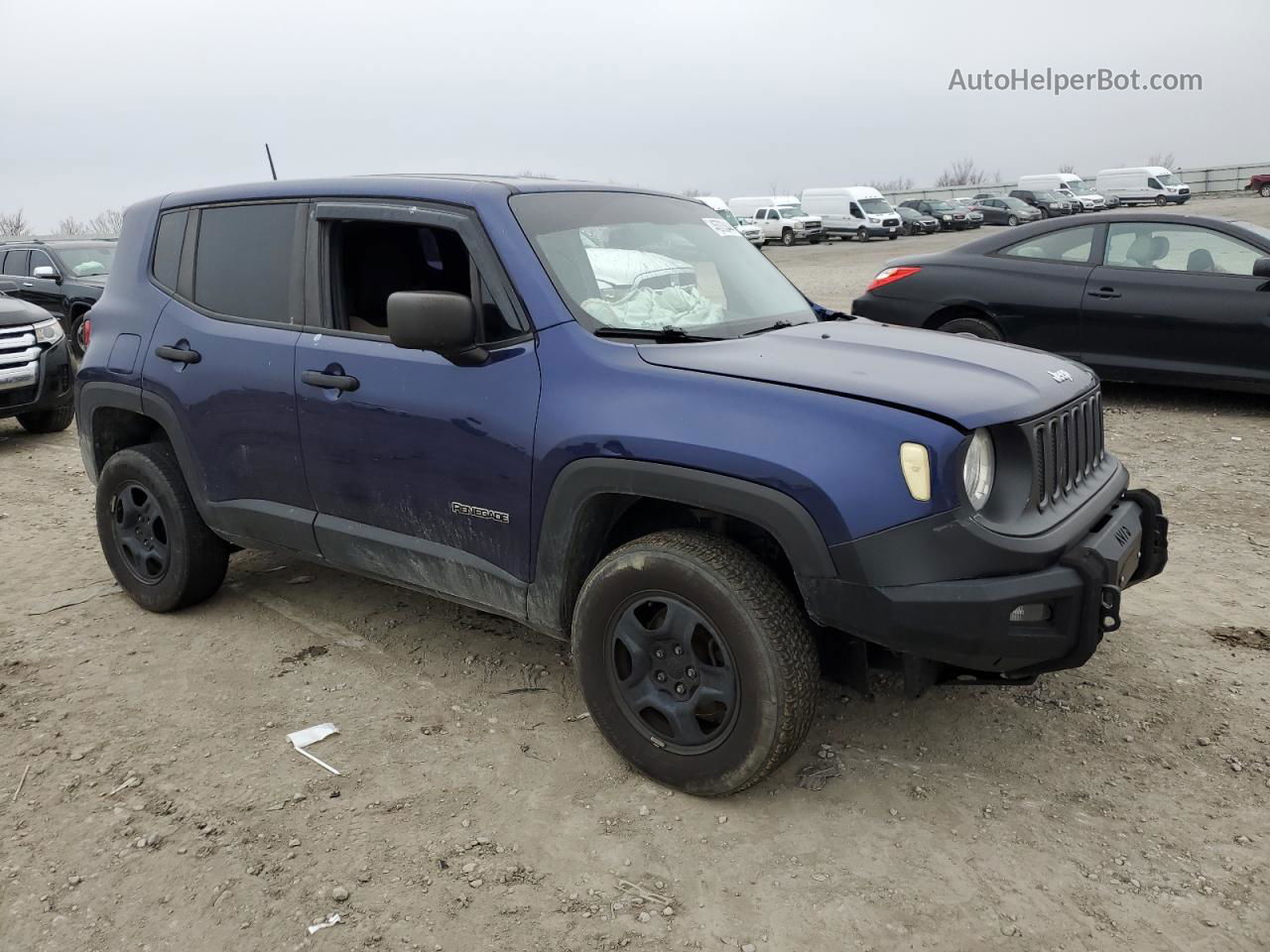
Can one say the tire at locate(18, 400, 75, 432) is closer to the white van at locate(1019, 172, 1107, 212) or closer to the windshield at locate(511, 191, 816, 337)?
the windshield at locate(511, 191, 816, 337)

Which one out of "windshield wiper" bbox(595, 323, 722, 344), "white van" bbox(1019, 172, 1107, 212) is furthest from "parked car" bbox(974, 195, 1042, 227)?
"windshield wiper" bbox(595, 323, 722, 344)

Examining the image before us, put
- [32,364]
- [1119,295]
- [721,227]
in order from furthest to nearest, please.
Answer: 1. [32,364]
2. [1119,295]
3. [721,227]

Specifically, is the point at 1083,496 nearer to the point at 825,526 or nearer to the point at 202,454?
the point at 825,526

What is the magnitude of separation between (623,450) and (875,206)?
4172 cm

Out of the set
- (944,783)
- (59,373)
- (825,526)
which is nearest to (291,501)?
(825,526)

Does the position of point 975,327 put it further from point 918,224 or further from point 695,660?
point 918,224

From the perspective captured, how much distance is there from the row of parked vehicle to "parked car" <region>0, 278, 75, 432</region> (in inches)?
1193

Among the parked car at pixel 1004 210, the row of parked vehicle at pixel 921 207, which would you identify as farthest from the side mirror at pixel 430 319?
the parked car at pixel 1004 210

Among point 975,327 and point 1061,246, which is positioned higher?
point 1061,246

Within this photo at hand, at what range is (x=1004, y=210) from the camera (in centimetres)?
4544

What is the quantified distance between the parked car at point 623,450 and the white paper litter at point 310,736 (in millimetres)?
570

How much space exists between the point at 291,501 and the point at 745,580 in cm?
200

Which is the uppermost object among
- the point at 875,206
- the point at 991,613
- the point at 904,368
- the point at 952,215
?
the point at 875,206

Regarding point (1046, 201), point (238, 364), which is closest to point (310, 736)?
point (238, 364)
